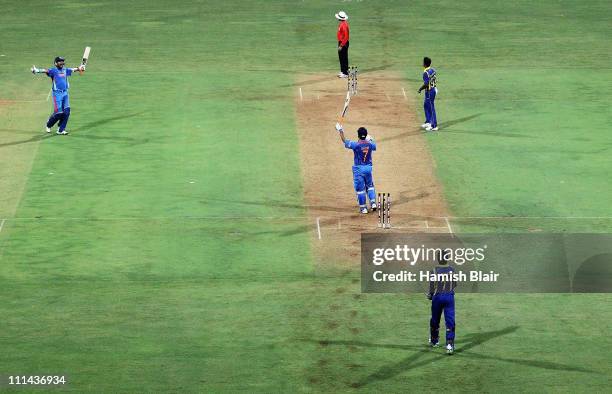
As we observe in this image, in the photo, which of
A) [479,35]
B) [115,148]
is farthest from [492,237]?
[479,35]

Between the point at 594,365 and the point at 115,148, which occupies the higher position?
the point at 115,148

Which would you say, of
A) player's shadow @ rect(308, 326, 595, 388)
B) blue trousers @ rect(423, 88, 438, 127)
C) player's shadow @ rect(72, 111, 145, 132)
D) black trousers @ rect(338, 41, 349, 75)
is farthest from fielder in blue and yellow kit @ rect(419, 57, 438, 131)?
player's shadow @ rect(308, 326, 595, 388)

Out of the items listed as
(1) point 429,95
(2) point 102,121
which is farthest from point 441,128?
(2) point 102,121

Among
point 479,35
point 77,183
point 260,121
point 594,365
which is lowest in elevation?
point 594,365

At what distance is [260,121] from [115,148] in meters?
4.96

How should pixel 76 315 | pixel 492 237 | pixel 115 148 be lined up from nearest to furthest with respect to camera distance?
pixel 76 315, pixel 492 237, pixel 115 148

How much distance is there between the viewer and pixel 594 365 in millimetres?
25094

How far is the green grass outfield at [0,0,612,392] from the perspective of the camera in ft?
83.7

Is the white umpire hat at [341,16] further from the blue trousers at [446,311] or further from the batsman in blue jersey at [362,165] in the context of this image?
the blue trousers at [446,311]

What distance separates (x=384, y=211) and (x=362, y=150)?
64.1 inches

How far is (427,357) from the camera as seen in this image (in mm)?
25547

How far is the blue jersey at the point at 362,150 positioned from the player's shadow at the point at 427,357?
7709 millimetres

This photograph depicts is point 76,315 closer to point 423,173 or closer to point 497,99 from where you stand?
point 423,173

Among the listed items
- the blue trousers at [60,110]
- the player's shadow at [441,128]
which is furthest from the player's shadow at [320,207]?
the blue trousers at [60,110]
